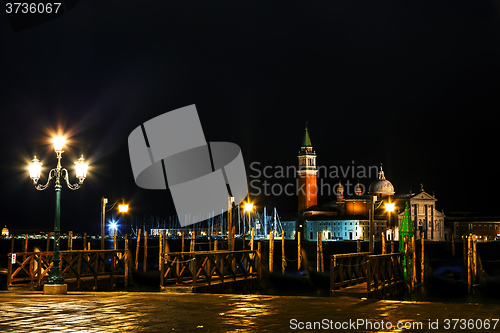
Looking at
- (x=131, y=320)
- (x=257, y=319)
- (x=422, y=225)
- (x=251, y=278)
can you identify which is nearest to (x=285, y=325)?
(x=257, y=319)

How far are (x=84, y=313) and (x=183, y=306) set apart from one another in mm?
1826

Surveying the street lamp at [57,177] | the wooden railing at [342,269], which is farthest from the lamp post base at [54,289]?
the wooden railing at [342,269]

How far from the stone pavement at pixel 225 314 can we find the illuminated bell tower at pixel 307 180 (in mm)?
109255

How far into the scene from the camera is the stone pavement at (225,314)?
8500mm

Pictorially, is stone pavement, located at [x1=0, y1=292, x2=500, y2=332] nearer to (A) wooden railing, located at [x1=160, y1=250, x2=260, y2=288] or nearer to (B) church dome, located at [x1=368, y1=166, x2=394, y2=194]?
(A) wooden railing, located at [x1=160, y1=250, x2=260, y2=288]

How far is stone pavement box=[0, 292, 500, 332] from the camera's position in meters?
8.50

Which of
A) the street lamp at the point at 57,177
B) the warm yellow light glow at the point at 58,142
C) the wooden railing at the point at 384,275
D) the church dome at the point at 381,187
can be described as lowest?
the wooden railing at the point at 384,275

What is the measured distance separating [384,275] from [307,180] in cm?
10254

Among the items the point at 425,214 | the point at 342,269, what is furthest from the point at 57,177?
the point at 425,214

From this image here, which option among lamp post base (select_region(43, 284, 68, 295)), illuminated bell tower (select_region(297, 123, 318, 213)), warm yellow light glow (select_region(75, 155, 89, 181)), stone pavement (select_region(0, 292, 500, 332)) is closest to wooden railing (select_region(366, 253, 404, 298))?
stone pavement (select_region(0, 292, 500, 332))

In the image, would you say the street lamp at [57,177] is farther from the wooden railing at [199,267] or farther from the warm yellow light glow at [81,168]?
the wooden railing at [199,267]

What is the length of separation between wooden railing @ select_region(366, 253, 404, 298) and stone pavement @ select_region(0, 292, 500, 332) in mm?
5764

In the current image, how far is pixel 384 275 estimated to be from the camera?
1923 centimetres

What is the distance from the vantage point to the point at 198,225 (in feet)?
566
